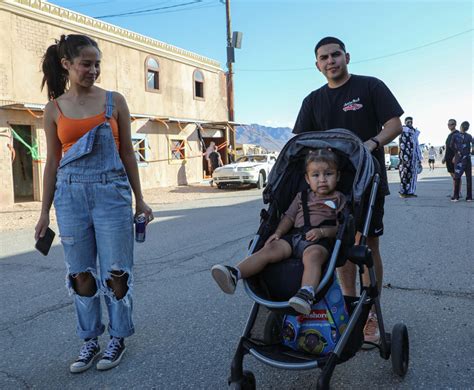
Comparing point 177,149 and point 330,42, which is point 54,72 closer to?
point 330,42

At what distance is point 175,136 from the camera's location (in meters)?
21.0

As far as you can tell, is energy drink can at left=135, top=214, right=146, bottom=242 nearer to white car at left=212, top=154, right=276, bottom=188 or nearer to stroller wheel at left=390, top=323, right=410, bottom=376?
stroller wheel at left=390, top=323, right=410, bottom=376

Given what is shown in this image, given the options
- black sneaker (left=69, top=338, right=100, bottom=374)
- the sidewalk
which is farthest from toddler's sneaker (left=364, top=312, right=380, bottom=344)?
the sidewalk

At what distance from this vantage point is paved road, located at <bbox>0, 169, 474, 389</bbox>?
277cm

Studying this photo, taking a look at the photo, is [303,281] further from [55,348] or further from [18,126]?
Result: [18,126]

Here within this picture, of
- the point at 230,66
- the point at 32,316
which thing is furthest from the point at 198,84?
the point at 32,316

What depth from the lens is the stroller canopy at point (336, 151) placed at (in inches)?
108

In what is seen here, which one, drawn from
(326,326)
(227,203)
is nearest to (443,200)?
(227,203)

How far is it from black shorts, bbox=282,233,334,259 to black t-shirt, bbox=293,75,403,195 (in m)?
0.68

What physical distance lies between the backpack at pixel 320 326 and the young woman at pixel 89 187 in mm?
1191

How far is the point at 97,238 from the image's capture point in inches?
115

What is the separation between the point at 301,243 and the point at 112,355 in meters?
1.47

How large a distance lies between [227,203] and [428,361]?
10.2m

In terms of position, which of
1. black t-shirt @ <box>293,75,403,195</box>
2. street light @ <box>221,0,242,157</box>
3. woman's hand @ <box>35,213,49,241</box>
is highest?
street light @ <box>221,0,242,157</box>
